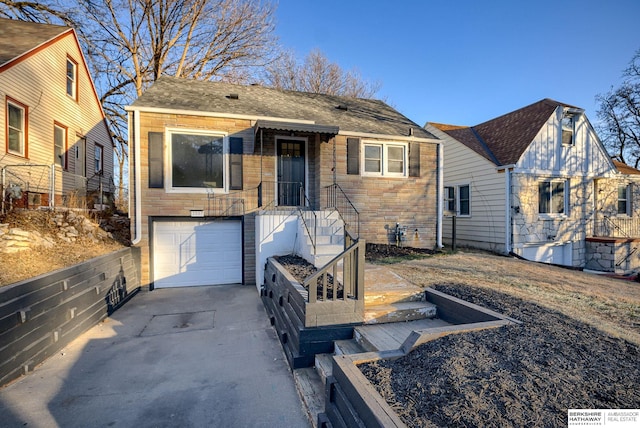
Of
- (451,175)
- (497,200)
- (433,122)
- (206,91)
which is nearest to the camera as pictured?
(206,91)

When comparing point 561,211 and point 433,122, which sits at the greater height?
point 433,122

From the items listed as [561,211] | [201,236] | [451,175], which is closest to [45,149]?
[201,236]

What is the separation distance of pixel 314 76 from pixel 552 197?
16334 mm

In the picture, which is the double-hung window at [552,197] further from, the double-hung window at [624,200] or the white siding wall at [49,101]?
the white siding wall at [49,101]

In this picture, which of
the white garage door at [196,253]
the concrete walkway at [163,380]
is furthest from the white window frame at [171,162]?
the concrete walkway at [163,380]

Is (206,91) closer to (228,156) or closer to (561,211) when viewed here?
(228,156)

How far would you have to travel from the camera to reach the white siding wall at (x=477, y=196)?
426 inches

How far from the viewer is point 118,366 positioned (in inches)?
→ 154

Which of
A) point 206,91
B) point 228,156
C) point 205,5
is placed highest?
point 205,5

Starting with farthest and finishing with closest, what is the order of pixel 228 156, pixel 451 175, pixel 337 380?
pixel 451 175, pixel 228 156, pixel 337 380

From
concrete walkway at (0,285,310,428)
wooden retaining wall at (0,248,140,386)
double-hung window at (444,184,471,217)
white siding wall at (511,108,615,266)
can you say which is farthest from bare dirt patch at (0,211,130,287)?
white siding wall at (511,108,615,266)

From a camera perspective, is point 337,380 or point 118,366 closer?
point 337,380

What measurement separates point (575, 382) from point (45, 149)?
13.6 m

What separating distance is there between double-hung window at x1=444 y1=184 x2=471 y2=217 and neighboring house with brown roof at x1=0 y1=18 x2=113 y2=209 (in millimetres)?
13487
